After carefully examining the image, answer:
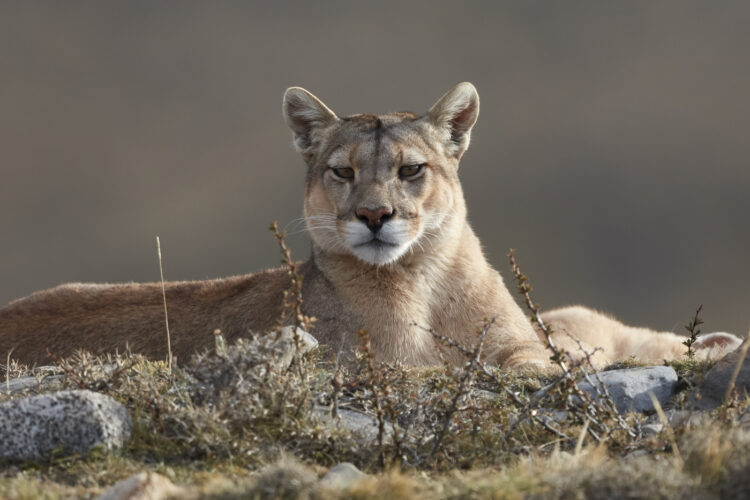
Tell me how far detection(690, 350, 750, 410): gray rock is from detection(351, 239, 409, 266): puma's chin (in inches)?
112

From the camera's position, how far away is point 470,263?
9.20 metres

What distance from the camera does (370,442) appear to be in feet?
17.7

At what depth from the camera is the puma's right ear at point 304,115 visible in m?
9.41

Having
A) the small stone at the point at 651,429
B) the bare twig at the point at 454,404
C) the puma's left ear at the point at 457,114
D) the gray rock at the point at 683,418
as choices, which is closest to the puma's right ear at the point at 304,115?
the puma's left ear at the point at 457,114

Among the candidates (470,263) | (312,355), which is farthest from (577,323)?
(312,355)

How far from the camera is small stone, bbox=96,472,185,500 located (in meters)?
4.04

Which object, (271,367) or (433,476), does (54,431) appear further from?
(433,476)

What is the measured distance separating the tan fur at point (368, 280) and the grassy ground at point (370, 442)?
216 centimetres

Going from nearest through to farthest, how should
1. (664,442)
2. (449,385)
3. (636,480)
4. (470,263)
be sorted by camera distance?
(636,480), (664,442), (449,385), (470,263)

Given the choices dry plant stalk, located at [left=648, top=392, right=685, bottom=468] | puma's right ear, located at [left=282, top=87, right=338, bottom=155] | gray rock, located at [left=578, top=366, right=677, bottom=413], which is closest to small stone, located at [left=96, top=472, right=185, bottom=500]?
dry plant stalk, located at [left=648, top=392, right=685, bottom=468]

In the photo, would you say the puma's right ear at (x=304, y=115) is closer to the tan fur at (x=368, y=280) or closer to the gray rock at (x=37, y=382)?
the tan fur at (x=368, y=280)

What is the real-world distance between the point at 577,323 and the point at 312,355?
18.2 ft

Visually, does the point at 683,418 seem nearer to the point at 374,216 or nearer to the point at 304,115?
the point at 374,216

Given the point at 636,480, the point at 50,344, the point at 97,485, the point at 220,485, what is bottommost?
the point at 50,344
